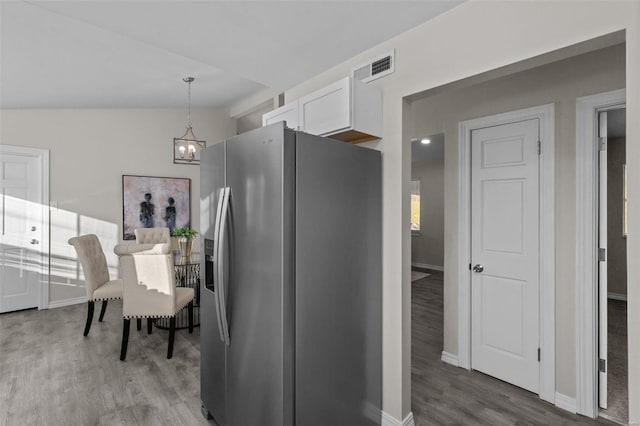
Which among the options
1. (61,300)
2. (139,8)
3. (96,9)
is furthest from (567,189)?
(61,300)

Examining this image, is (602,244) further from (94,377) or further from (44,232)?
(44,232)

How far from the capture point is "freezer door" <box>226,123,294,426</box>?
1.59m

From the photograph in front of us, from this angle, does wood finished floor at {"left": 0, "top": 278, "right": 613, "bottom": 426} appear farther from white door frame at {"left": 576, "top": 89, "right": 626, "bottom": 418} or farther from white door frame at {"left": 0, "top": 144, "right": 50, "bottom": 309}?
white door frame at {"left": 0, "top": 144, "right": 50, "bottom": 309}

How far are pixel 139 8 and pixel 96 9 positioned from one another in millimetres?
266

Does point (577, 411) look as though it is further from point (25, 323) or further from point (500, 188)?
point (25, 323)

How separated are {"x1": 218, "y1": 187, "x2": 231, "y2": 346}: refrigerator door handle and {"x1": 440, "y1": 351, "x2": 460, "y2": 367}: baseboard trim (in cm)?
210

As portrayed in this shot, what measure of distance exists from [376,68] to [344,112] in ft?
1.55

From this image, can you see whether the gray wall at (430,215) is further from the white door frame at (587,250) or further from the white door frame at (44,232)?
the white door frame at (44,232)

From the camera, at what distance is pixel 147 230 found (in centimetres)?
495

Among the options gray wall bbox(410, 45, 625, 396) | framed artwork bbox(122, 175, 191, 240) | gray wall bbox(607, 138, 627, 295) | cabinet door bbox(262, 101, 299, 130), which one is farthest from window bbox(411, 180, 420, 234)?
cabinet door bbox(262, 101, 299, 130)

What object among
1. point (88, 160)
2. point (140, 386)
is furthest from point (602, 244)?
point (88, 160)

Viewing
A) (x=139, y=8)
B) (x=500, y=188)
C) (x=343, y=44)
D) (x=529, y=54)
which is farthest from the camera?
(x=500, y=188)

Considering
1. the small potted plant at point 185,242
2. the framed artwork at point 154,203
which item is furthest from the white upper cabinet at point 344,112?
the framed artwork at point 154,203

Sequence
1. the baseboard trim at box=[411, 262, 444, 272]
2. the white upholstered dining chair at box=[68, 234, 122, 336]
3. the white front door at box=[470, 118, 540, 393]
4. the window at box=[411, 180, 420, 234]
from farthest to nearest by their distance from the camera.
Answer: the window at box=[411, 180, 420, 234], the baseboard trim at box=[411, 262, 444, 272], the white upholstered dining chair at box=[68, 234, 122, 336], the white front door at box=[470, 118, 540, 393]
